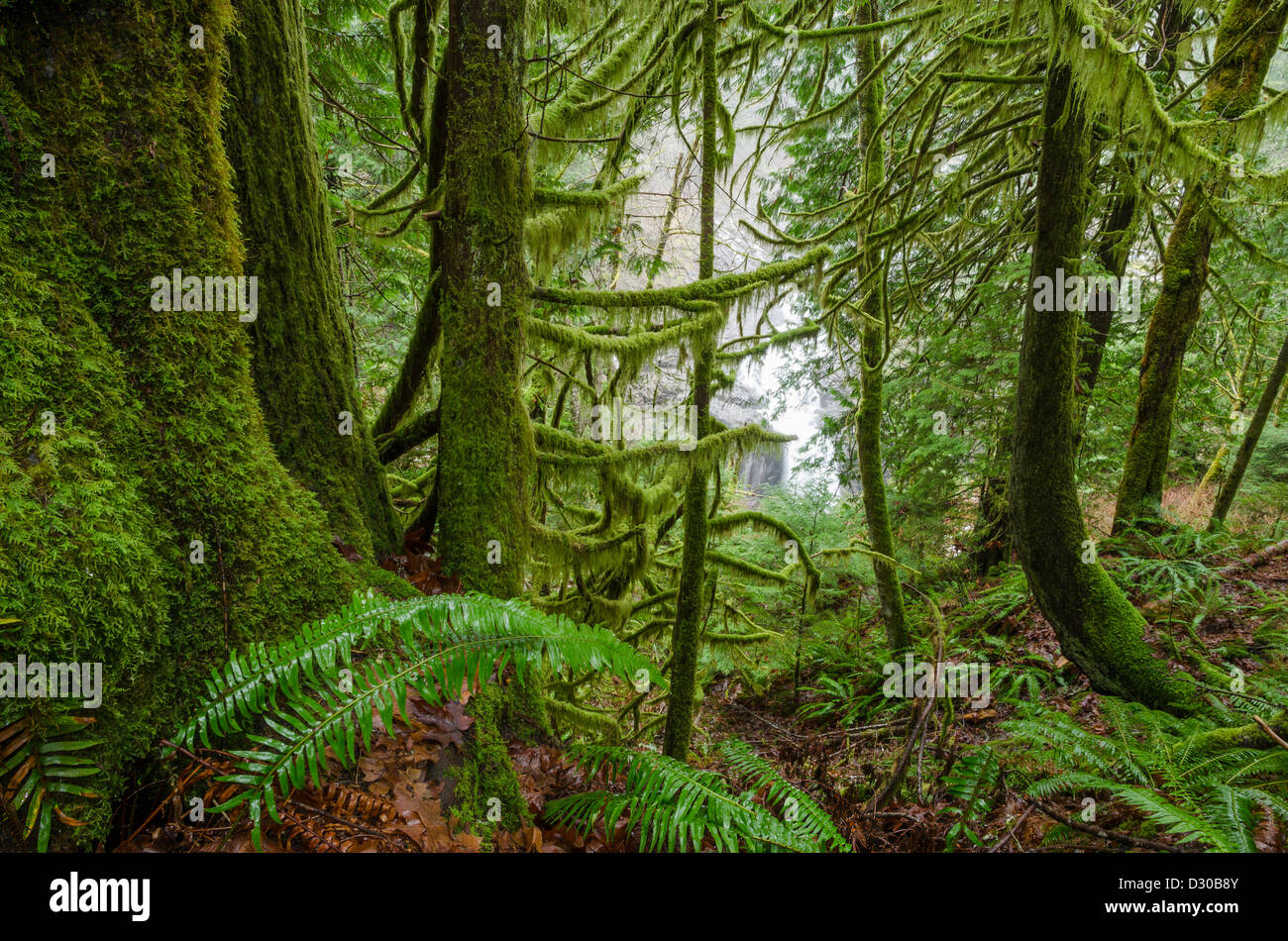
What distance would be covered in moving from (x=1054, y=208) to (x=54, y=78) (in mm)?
5010

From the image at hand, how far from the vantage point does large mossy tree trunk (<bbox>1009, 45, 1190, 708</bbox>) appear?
3488 mm

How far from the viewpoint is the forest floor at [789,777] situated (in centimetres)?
152

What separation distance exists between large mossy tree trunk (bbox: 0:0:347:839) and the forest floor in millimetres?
283

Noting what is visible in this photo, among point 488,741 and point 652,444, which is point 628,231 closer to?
point 652,444

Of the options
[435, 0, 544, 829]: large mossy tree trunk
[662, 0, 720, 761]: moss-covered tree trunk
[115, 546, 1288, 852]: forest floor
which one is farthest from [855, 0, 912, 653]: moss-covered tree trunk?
[435, 0, 544, 829]: large mossy tree trunk

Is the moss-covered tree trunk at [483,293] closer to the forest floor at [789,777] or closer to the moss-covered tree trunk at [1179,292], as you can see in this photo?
the forest floor at [789,777]

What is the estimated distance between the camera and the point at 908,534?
7.79 meters

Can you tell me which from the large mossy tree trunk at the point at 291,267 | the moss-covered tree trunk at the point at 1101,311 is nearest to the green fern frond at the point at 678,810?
the large mossy tree trunk at the point at 291,267

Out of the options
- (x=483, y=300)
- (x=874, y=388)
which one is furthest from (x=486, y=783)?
(x=874, y=388)

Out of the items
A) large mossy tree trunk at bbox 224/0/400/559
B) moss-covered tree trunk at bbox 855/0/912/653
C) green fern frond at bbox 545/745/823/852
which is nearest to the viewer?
green fern frond at bbox 545/745/823/852

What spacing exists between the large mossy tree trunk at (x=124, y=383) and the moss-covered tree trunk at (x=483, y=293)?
103 centimetres

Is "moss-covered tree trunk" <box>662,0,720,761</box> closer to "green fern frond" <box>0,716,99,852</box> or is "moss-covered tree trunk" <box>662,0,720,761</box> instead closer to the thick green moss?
the thick green moss

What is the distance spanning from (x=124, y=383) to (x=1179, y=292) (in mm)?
8213
